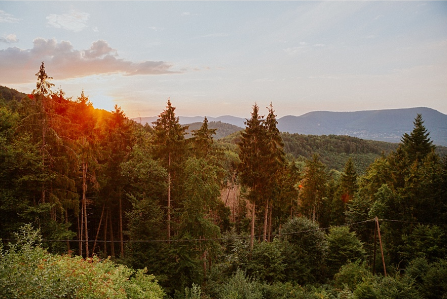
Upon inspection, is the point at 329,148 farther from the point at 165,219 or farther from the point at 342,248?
the point at 165,219

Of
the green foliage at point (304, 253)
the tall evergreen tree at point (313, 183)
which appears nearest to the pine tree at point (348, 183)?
the tall evergreen tree at point (313, 183)

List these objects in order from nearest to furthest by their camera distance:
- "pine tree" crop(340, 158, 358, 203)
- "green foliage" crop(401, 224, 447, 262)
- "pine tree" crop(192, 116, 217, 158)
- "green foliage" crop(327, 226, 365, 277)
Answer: "green foliage" crop(401, 224, 447, 262)
"green foliage" crop(327, 226, 365, 277)
"pine tree" crop(192, 116, 217, 158)
"pine tree" crop(340, 158, 358, 203)

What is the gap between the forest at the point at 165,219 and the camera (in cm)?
1182

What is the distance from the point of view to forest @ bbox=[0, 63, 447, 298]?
11.8 metres

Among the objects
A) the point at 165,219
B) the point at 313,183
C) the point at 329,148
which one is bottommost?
the point at 165,219

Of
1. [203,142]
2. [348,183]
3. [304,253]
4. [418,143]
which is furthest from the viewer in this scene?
[348,183]

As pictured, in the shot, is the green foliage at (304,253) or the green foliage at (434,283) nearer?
the green foliage at (434,283)

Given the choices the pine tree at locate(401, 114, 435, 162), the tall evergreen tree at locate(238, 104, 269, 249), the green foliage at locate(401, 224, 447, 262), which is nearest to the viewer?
the green foliage at locate(401, 224, 447, 262)

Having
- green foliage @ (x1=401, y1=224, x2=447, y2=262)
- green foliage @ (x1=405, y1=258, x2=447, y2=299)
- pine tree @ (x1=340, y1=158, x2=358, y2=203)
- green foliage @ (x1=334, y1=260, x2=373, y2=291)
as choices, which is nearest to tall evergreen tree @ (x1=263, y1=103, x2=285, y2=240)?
green foliage @ (x1=334, y1=260, x2=373, y2=291)

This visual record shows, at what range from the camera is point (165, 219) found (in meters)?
19.8

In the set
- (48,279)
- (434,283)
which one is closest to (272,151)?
(434,283)

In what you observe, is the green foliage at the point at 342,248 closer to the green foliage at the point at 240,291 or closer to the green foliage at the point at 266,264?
the green foliage at the point at 266,264

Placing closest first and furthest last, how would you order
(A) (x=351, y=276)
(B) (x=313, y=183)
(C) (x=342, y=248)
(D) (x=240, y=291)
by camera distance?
(D) (x=240, y=291) → (A) (x=351, y=276) → (C) (x=342, y=248) → (B) (x=313, y=183)

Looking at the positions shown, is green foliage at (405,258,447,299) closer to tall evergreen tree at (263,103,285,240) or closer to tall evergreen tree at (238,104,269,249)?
tall evergreen tree at (263,103,285,240)
